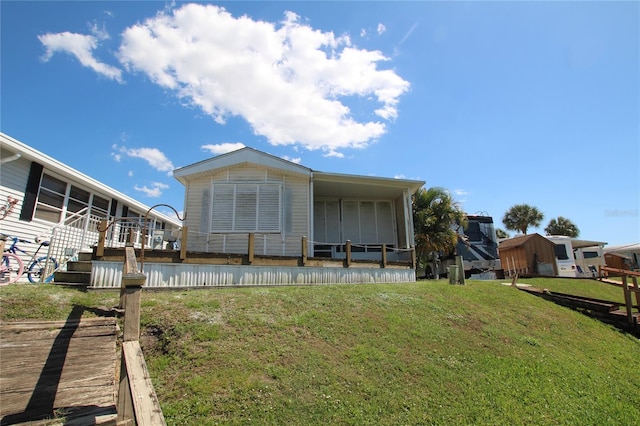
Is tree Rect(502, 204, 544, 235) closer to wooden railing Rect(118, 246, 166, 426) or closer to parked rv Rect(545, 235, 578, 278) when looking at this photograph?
parked rv Rect(545, 235, 578, 278)

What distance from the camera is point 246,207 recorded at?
1359 cm

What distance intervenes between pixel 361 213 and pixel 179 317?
1219cm

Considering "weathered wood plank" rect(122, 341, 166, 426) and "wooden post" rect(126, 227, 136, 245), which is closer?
"weathered wood plank" rect(122, 341, 166, 426)

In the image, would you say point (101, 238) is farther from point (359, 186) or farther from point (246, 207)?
point (359, 186)

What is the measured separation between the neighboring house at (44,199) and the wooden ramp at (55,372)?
6587 mm

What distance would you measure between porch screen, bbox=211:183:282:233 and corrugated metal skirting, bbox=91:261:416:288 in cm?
290

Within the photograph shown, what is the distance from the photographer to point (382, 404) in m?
4.74

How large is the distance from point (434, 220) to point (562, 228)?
35620 mm

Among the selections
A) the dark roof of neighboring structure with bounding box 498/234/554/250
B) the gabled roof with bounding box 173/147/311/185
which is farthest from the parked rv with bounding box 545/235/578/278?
the gabled roof with bounding box 173/147/311/185

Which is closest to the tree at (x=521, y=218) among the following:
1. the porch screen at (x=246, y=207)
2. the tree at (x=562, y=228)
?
the tree at (x=562, y=228)

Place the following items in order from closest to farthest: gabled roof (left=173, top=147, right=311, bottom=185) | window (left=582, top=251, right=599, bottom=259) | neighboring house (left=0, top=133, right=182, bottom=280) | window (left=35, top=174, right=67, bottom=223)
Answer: neighboring house (left=0, top=133, right=182, bottom=280) → window (left=35, top=174, right=67, bottom=223) → gabled roof (left=173, top=147, right=311, bottom=185) → window (left=582, top=251, right=599, bottom=259)

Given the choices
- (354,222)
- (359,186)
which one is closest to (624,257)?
(354,222)

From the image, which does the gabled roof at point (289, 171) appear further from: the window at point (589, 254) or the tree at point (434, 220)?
the window at point (589, 254)

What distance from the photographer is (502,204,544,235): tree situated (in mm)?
42125
